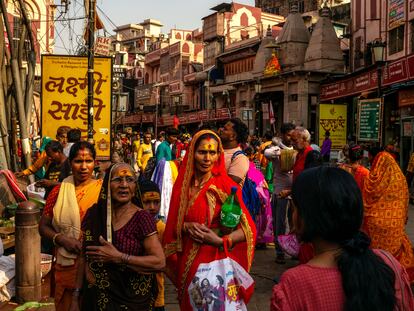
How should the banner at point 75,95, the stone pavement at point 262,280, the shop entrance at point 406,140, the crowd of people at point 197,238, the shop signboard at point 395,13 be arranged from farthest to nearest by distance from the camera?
the shop signboard at point 395,13, the shop entrance at point 406,140, the banner at point 75,95, the stone pavement at point 262,280, the crowd of people at point 197,238

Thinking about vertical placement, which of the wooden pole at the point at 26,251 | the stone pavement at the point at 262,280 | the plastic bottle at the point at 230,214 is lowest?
the stone pavement at the point at 262,280

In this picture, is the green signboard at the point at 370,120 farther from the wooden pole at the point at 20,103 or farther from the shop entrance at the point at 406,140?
the wooden pole at the point at 20,103

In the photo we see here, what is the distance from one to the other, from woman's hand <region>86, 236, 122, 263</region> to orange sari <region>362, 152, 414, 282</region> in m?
3.98

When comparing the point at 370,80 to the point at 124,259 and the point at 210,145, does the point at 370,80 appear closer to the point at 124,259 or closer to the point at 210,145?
the point at 210,145

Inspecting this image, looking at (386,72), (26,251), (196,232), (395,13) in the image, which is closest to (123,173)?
(196,232)

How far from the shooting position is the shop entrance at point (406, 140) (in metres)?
15.8

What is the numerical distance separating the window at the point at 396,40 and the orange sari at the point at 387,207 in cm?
1813

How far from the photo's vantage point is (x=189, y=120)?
46375 mm

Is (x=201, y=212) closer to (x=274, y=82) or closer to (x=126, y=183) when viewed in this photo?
(x=126, y=183)

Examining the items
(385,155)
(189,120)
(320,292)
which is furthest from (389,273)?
(189,120)

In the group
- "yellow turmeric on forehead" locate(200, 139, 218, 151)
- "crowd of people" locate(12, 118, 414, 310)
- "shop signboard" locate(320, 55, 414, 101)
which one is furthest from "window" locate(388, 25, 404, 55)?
"yellow turmeric on forehead" locate(200, 139, 218, 151)

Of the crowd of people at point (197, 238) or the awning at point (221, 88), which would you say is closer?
the crowd of people at point (197, 238)

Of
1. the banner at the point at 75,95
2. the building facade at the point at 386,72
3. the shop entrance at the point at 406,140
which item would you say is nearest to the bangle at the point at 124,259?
the banner at the point at 75,95

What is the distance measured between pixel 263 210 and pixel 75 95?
5.60m
